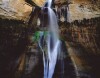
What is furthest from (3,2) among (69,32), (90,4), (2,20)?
(90,4)

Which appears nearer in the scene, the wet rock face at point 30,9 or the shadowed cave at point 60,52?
the shadowed cave at point 60,52

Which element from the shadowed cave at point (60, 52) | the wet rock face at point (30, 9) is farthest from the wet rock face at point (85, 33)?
the wet rock face at point (30, 9)

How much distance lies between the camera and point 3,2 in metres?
8.97

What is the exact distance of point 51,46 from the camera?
8.45 metres

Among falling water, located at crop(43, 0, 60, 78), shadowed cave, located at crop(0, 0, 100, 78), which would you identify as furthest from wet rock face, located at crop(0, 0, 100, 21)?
falling water, located at crop(43, 0, 60, 78)

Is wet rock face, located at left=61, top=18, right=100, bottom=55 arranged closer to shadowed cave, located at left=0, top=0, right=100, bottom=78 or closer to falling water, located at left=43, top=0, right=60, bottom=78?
shadowed cave, located at left=0, top=0, right=100, bottom=78

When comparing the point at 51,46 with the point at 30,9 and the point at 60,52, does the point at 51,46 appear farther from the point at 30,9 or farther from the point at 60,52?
the point at 30,9

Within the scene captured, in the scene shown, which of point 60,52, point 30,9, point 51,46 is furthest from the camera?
point 30,9

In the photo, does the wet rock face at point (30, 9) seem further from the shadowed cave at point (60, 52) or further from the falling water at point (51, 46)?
the falling water at point (51, 46)

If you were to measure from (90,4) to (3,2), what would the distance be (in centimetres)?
387

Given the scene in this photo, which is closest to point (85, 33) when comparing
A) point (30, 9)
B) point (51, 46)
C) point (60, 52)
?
point (60, 52)

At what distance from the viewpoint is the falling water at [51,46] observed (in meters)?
Answer: 7.97

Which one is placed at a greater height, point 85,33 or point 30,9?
point 30,9

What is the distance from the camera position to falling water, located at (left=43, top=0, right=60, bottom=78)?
26.1 ft
